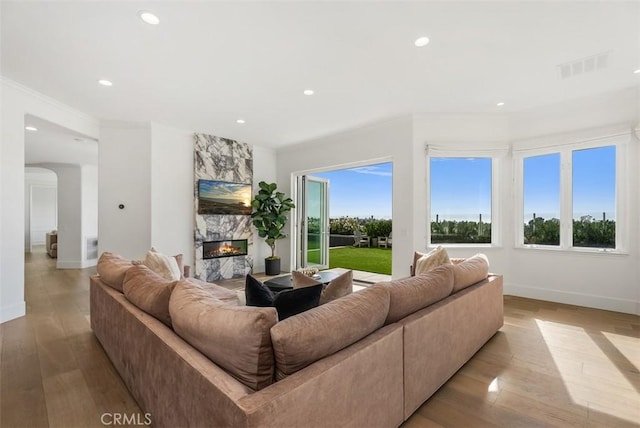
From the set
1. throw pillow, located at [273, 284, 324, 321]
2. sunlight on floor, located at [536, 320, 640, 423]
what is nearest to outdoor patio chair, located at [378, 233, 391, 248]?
sunlight on floor, located at [536, 320, 640, 423]

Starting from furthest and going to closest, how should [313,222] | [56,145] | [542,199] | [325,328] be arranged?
[313,222] → [56,145] → [542,199] → [325,328]

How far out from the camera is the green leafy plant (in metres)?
6.30

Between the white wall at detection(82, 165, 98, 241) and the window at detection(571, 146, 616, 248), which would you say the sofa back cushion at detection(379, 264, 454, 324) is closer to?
the window at detection(571, 146, 616, 248)

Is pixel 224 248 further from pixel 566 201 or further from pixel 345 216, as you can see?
pixel 566 201

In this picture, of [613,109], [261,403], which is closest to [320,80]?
[261,403]

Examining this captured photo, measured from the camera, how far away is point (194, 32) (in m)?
2.59

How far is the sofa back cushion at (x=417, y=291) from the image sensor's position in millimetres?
1839

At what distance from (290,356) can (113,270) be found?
7.05 ft

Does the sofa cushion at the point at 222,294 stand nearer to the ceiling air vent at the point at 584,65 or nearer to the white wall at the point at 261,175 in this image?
the white wall at the point at 261,175

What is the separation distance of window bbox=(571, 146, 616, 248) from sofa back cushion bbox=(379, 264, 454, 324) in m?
3.20

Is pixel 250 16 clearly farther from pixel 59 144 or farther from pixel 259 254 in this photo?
pixel 59 144

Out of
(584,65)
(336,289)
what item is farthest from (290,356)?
(584,65)

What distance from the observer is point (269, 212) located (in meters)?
6.38

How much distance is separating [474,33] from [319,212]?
199 inches
